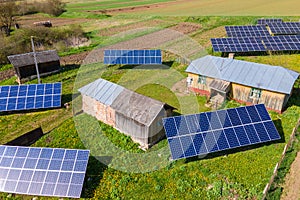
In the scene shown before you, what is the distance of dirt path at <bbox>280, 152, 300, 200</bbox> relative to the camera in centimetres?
1953

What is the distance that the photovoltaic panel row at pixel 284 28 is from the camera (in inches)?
2013

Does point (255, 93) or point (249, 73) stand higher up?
point (249, 73)

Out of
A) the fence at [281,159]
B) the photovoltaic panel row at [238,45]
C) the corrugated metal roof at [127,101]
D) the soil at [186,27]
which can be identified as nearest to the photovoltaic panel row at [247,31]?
the photovoltaic panel row at [238,45]

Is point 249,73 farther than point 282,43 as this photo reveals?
No

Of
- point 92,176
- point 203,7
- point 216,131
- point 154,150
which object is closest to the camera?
point 92,176

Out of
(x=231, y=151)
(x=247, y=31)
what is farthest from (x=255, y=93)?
(x=247, y=31)

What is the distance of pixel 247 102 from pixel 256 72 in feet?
10.9

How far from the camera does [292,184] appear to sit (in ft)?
67.1

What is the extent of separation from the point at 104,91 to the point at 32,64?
14.5m

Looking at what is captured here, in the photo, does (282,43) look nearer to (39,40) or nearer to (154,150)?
(154,150)

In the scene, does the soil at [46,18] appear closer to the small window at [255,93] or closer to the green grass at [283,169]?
the small window at [255,93]

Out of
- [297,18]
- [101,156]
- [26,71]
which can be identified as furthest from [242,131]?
[297,18]

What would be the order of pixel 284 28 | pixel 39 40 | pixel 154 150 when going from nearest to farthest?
pixel 154 150, pixel 39 40, pixel 284 28

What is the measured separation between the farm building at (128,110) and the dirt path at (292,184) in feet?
34.1
